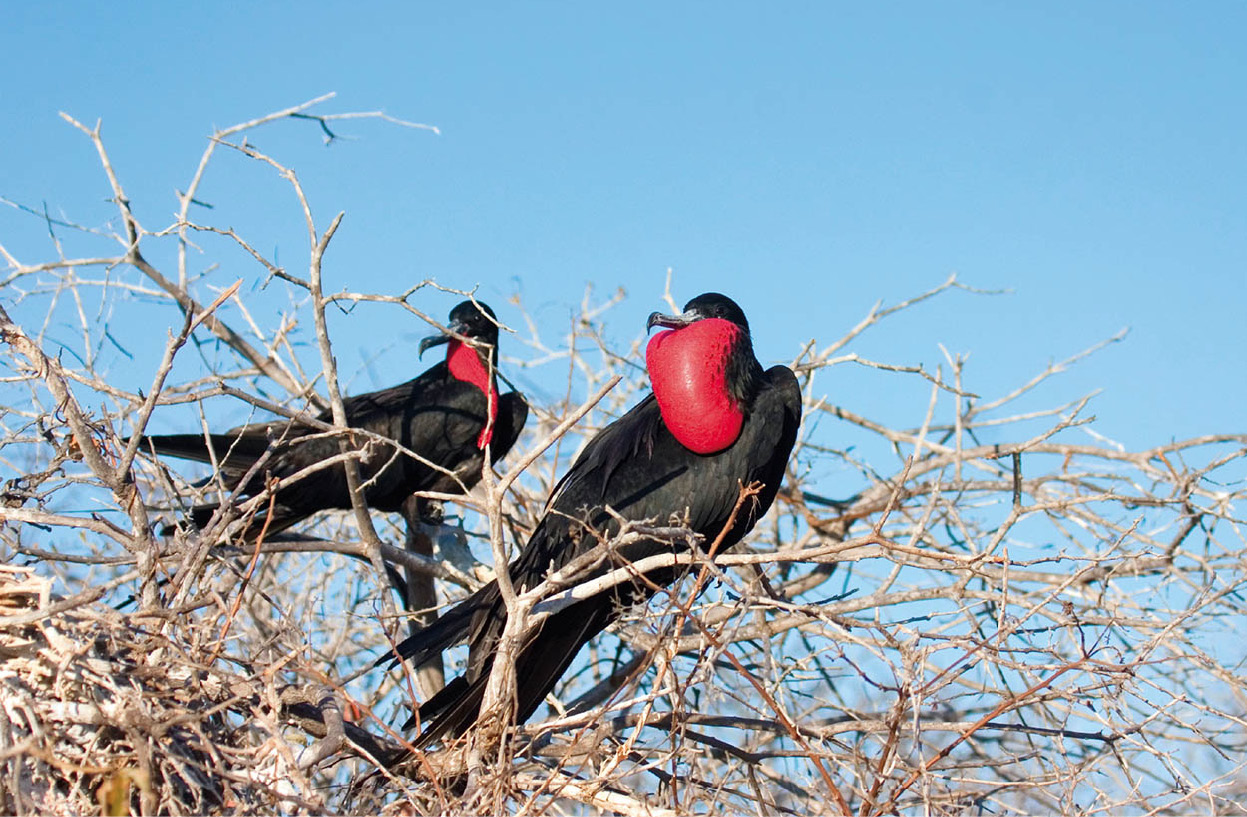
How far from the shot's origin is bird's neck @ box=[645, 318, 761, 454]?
356cm

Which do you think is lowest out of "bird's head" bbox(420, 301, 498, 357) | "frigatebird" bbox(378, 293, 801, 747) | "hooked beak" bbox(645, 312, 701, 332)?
"frigatebird" bbox(378, 293, 801, 747)

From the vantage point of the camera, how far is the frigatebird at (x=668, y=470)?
341 centimetres

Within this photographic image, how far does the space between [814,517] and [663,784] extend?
6.40 ft

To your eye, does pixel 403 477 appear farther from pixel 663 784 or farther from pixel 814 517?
pixel 663 784

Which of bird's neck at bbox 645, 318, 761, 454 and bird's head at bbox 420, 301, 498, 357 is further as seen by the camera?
bird's head at bbox 420, 301, 498, 357

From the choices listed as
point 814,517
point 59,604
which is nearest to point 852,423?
point 814,517

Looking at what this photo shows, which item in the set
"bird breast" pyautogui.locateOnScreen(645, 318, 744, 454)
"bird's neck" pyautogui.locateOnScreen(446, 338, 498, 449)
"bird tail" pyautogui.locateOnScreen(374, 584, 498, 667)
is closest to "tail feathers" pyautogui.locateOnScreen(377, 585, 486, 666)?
"bird tail" pyautogui.locateOnScreen(374, 584, 498, 667)

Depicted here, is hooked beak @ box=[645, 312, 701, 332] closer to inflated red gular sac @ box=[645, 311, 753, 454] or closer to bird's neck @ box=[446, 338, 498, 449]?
inflated red gular sac @ box=[645, 311, 753, 454]

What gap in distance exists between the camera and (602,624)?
347 cm

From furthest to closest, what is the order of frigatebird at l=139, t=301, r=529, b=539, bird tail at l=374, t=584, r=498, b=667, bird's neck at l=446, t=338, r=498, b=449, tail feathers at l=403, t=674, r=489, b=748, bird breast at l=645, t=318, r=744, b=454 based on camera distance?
bird's neck at l=446, t=338, r=498, b=449 → frigatebird at l=139, t=301, r=529, b=539 → bird breast at l=645, t=318, r=744, b=454 → bird tail at l=374, t=584, r=498, b=667 → tail feathers at l=403, t=674, r=489, b=748

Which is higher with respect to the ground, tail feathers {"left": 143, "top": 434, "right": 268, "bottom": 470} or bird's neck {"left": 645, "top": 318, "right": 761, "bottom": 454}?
tail feathers {"left": 143, "top": 434, "right": 268, "bottom": 470}

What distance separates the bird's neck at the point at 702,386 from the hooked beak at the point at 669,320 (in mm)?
69

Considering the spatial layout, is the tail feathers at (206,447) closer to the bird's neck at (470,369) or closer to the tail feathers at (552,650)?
the bird's neck at (470,369)

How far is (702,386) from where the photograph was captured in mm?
3564
